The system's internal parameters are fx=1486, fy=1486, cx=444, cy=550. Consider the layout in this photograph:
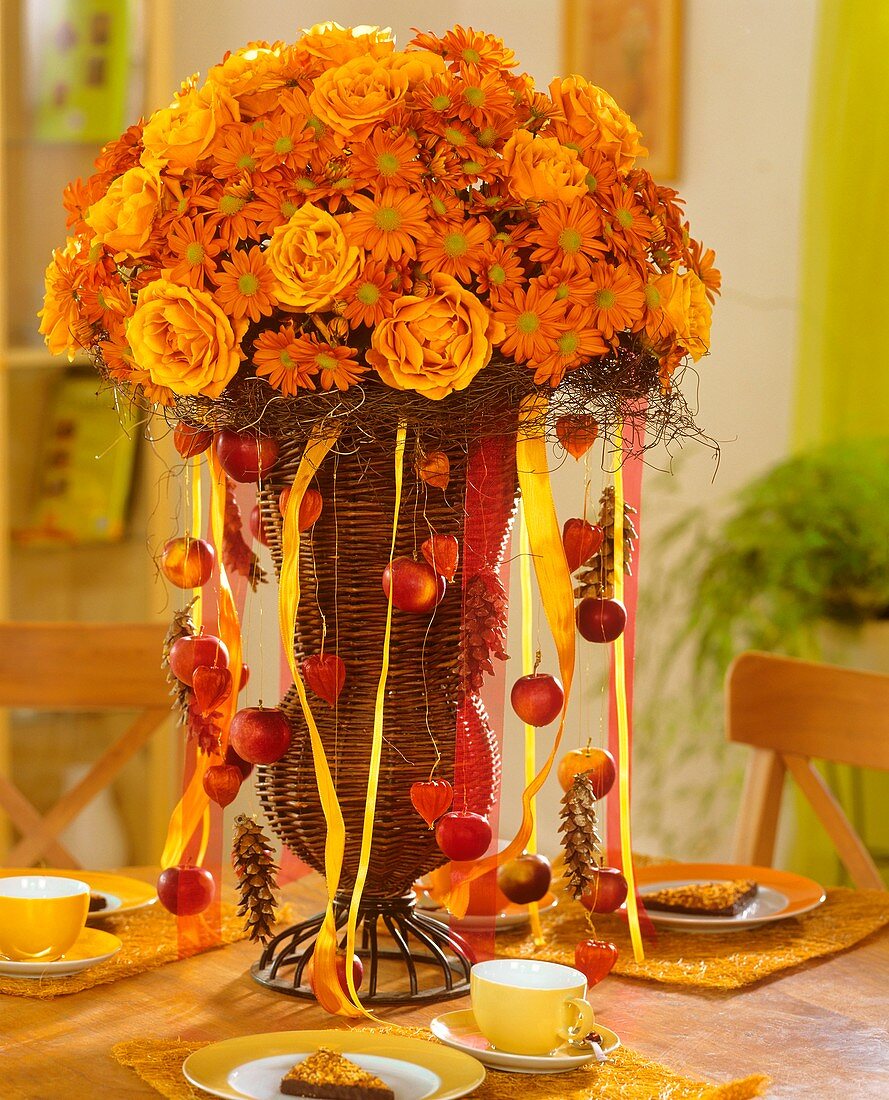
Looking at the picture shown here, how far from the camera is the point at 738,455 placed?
10.1 ft

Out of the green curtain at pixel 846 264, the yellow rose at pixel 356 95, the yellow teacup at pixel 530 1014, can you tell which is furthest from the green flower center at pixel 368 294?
the green curtain at pixel 846 264

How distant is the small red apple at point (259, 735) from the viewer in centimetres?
117

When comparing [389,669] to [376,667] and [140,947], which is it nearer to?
[376,667]

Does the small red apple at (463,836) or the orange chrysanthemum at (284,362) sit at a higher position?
the orange chrysanthemum at (284,362)

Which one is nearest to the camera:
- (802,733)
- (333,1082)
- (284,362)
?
(333,1082)

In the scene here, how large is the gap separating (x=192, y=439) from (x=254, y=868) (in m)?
0.35

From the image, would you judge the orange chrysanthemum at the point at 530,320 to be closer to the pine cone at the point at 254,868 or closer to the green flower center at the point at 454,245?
the green flower center at the point at 454,245

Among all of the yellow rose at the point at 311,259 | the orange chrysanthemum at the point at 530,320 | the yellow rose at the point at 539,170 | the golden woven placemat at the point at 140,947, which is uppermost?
the yellow rose at the point at 539,170

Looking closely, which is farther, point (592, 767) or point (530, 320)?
point (592, 767)

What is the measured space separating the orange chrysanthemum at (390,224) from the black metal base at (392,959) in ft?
1.77

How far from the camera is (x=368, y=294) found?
3.42ft

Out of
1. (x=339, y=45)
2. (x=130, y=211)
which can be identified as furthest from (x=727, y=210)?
(x=130, y=211)

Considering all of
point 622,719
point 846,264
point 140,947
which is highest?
point 846,264

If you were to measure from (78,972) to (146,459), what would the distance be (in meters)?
1.81
